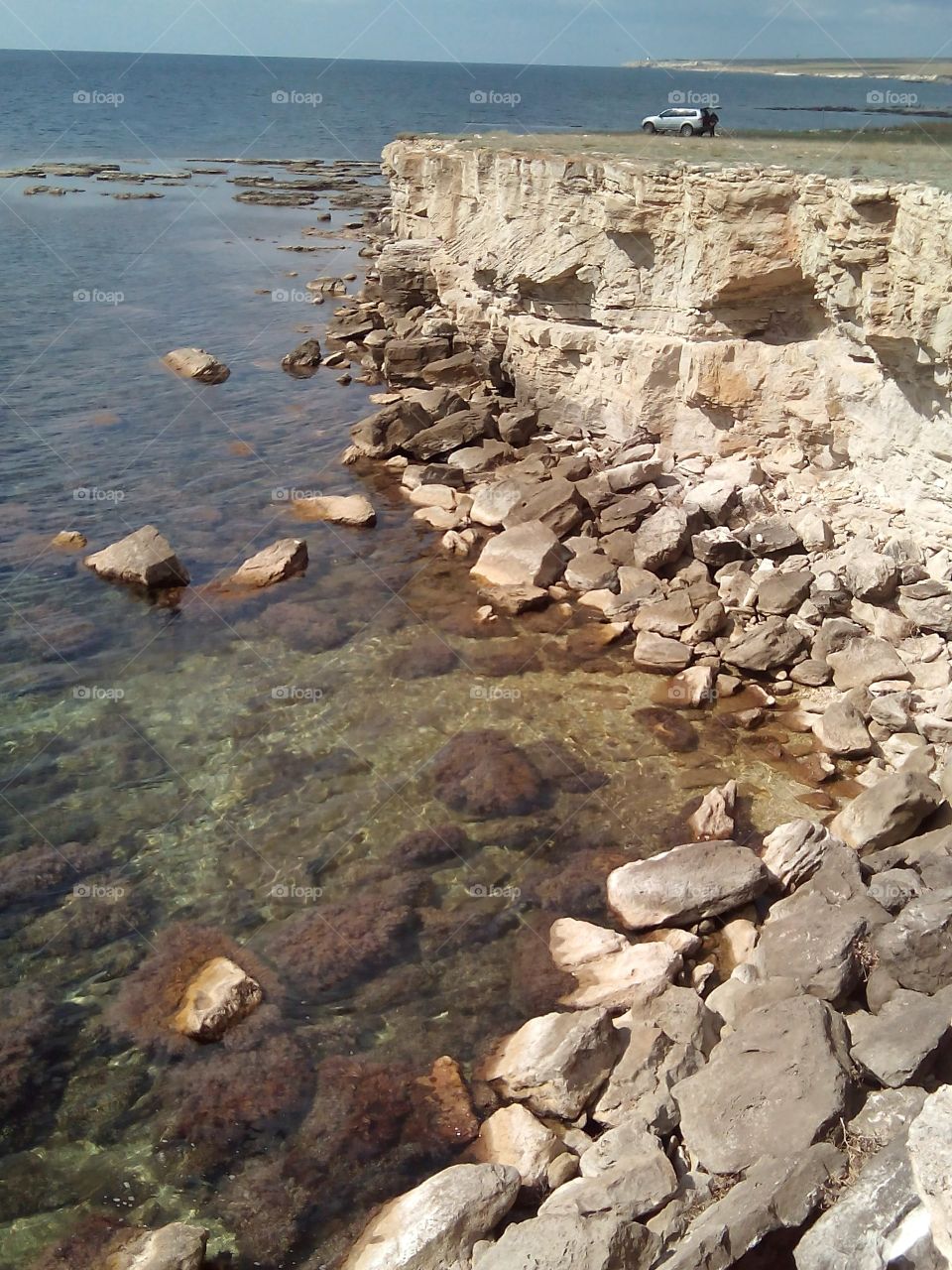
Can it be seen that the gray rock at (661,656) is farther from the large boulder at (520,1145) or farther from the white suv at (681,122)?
the white suv at (681,122)

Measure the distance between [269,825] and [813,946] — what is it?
6.10m

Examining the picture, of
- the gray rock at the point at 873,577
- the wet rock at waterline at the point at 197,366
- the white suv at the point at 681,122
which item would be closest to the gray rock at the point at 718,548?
the gray rock at the point at 873,577

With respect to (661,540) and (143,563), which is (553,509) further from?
(143,563)

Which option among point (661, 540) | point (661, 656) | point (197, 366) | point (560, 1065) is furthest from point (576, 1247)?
point (197, 366)

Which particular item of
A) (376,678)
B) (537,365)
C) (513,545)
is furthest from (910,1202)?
(537,365)

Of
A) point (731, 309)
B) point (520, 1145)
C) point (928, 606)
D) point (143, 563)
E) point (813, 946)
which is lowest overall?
point (520, 1145)

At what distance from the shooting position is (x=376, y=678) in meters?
14.5

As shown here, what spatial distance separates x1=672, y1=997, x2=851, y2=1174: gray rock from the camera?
703 cm

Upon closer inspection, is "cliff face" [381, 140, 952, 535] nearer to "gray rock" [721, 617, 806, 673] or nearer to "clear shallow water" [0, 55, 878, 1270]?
"gray rock" [721, 617, 806, 673]

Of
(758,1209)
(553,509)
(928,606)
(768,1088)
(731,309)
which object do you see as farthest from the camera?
(553,509)

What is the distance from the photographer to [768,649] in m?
14.2

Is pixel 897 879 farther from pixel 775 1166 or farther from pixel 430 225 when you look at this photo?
pixel 430 225

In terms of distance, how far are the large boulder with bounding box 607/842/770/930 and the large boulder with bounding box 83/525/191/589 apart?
9703 millimetres

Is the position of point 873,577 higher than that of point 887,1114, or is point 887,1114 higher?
point 873,577
